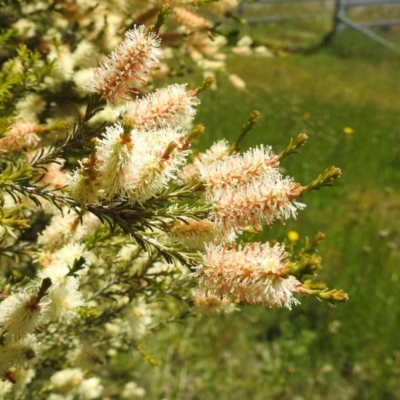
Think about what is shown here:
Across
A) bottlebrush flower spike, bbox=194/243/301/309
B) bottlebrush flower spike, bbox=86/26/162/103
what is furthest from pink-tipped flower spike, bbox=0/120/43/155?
bottlebrush flower spike, bbox=194/243/301/309

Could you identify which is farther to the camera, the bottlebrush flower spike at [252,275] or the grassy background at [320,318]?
the grassy background at [320,318]

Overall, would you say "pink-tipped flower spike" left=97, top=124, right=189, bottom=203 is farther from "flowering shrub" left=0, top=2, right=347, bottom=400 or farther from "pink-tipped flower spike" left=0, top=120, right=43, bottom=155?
"pink-tipped flower spike" left=0, top=120, right=43, bottom=155

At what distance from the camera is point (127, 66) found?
1.09 metres

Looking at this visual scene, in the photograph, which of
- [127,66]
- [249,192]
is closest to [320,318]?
[249,192]

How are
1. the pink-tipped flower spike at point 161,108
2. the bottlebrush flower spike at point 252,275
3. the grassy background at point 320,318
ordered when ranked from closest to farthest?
1. the bottlebrush flower spike at point 252,275
2. the pink-tipped flower spike at point 161,108
3. the grassy background at point 320,318

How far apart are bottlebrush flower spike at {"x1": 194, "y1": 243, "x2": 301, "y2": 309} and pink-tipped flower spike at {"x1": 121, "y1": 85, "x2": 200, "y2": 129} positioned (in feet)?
0.98

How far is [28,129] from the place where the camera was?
4.89ft

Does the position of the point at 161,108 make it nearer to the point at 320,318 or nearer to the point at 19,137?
the point at 19,137

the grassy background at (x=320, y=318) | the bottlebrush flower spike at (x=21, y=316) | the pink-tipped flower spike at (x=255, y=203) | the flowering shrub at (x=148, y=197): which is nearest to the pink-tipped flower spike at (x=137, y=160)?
the flowering shrub at (x=148, y=197)

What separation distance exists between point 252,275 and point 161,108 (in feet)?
1.32

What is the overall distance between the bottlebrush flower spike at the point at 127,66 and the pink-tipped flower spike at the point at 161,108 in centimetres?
4

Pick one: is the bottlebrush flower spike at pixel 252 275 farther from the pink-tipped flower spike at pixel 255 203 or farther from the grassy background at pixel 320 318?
the grassy background at pixel 320 318

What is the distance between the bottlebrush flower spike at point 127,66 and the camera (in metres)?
1.09

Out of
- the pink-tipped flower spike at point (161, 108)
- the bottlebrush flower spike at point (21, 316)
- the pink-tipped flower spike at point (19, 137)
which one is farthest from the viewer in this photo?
the pink-tipped flower spike at point (19, 137)
